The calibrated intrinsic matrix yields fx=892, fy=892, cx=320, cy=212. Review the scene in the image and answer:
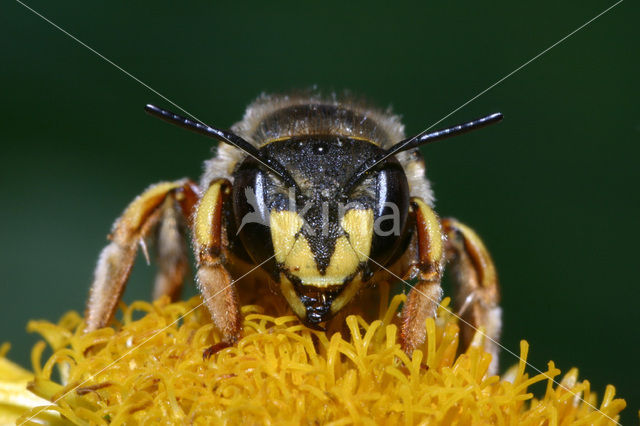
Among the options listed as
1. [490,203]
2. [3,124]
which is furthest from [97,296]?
[490,203]

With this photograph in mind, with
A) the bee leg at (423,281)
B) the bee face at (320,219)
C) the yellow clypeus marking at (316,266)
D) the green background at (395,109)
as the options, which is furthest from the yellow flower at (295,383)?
the green background at (395,109)

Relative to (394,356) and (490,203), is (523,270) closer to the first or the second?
(490,203)

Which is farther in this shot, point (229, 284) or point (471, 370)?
point (471, 370)

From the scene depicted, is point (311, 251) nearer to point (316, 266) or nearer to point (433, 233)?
point (316, 266)

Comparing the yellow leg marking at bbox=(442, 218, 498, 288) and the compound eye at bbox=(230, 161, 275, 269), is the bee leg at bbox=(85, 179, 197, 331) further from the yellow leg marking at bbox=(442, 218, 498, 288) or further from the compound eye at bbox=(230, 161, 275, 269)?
the yellow leg marking at bbox=(442, 218, 498, 288)

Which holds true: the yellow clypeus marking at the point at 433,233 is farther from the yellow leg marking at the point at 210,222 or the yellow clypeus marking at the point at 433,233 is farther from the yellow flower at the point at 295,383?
the yellow leg marking at the point at 210,222

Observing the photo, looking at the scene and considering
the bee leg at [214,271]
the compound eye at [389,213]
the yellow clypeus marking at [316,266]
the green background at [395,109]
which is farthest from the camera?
the green background at [395,109]

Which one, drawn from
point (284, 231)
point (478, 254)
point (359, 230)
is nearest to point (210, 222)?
point (284, 231)

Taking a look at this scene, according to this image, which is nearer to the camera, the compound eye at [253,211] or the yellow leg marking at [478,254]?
the compound eye at [253,211]
